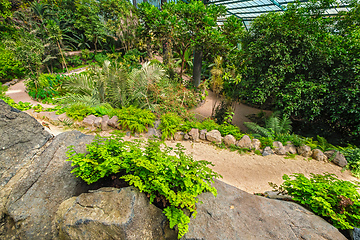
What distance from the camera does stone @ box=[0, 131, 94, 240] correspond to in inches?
53.2

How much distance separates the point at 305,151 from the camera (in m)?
4.27

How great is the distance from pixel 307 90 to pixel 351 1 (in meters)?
2.88

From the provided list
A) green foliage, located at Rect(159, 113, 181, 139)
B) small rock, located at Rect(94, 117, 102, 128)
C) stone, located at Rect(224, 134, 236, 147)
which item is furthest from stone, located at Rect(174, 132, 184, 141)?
small rock, located at Rect(94, 117, 102, 128)

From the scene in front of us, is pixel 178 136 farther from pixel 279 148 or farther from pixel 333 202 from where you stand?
pixel 333 202

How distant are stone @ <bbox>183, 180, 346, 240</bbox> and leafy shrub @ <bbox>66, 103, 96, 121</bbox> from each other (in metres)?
4.09

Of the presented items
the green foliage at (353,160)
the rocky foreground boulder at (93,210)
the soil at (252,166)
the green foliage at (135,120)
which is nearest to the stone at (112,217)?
the rocky foreground boulder at (93,210)

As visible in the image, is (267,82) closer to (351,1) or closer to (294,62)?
(294,62)

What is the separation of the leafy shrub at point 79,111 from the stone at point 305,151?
230 inches

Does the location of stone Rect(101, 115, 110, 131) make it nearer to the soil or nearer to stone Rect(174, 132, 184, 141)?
the soil

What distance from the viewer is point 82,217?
124cm

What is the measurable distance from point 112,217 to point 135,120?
10.4ft

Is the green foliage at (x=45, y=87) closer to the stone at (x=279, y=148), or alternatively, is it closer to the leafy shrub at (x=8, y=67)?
the leafy shrub at (x=8, y=67)

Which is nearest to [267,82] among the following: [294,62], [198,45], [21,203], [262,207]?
[294,62]

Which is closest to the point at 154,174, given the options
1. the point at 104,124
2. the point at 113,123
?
the point at 113,123
